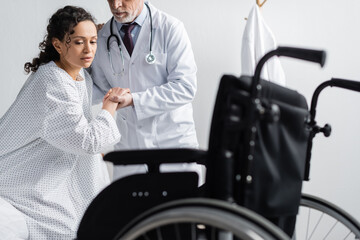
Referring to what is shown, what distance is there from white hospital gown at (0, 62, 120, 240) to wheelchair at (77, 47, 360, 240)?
360 millimetres

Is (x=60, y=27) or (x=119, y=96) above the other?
(x=60, y=27)

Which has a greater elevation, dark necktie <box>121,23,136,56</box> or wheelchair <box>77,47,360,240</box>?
dark necktie <box>121,23,136,56</box>

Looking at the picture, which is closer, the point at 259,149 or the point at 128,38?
the point at 259,149

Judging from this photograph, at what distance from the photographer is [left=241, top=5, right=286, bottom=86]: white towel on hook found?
2.32m

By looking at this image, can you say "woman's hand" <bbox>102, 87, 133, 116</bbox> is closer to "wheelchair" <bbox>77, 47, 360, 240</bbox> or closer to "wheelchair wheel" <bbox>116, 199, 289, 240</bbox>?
"wheelchair" <bbox>77, 47, 360, 240</bbox>

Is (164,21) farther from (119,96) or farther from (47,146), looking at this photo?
(47,146)

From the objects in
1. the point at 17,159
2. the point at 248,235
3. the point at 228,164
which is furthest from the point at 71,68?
the point at 248,235

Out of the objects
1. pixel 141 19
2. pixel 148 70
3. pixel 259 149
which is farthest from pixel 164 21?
pixel 259 149

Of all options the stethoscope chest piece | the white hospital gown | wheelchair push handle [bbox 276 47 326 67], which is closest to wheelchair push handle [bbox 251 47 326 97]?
wheelchair push handle [bbox 276 47 326 67]

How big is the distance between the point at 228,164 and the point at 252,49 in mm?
1285

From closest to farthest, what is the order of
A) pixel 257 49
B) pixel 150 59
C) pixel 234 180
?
pixel 234 180 < pixel 150 59 < pixel 257 49

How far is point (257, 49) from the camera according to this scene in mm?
2348

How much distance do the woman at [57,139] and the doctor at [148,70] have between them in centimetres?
33

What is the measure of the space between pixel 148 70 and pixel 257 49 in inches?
21.5
